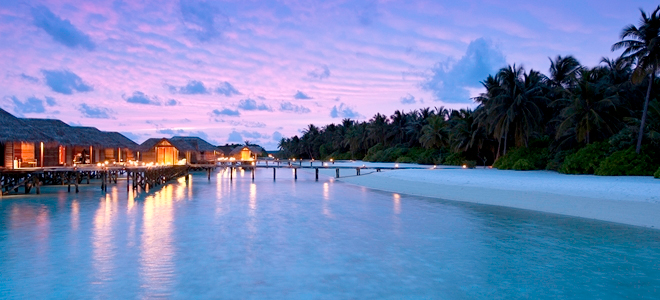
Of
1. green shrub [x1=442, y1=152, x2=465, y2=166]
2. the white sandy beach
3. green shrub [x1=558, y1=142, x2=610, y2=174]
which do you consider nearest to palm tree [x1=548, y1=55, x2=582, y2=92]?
green shrub [x1=442, y1=152, x2=465, y2=166]

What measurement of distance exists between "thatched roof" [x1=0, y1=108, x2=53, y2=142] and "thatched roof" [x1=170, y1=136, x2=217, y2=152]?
848 inches

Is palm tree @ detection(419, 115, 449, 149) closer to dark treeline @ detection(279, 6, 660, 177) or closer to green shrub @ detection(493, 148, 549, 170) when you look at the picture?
dark treeline @ detection(279, 6, 660, 177)

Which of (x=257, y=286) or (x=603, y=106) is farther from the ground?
(x=603, y=106)

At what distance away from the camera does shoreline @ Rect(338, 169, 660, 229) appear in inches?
617

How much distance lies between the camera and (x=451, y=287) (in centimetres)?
798

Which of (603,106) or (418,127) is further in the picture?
(418,127)

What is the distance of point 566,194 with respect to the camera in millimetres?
19203

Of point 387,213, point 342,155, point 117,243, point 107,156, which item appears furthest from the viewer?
point 342,155

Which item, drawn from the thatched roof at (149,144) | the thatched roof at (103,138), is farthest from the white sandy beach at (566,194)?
the thatched roof at (149,144)

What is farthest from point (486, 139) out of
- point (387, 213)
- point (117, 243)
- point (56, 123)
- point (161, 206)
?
point (117, 243)

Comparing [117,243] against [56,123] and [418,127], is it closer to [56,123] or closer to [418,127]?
[56,123]

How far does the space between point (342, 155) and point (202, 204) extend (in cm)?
6438

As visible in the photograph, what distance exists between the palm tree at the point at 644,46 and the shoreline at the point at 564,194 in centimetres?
688

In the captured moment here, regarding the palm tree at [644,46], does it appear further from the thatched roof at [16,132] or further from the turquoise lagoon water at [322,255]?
the thatched roof at [16,132]
